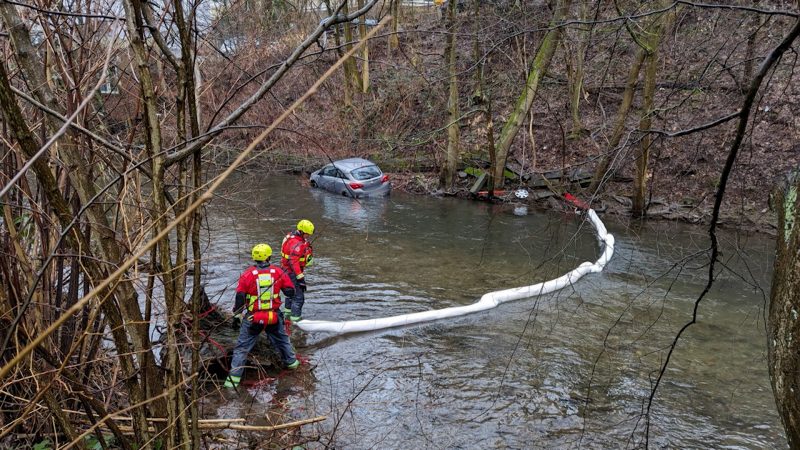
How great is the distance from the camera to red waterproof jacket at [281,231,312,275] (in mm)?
8234

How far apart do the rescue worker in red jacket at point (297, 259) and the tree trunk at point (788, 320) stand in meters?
6.54

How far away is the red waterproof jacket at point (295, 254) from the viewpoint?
8.23 metres

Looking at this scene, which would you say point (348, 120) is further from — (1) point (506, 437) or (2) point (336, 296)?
(1) point (506, 437)

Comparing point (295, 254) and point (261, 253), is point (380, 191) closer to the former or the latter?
point (295, 254)

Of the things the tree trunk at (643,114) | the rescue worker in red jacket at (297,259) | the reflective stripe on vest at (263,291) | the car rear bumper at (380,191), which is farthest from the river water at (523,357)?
the car rear bumper at (380,191)

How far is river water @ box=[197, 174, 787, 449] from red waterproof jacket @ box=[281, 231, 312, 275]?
2.82 feet

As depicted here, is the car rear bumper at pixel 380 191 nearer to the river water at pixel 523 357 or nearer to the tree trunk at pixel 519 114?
the tree trunk at pixel 519 114

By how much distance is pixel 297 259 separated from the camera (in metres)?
8.29

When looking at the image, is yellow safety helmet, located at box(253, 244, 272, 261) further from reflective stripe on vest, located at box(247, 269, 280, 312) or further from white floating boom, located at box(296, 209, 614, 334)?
white floating boom, located at box(296, 209, 614, 334)

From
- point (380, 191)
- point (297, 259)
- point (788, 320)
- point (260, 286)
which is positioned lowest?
point (380, 191)

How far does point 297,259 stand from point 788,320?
6.91m

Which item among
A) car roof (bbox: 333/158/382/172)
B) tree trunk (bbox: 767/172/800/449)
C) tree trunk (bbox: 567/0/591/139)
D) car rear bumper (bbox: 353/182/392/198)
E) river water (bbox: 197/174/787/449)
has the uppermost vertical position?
tree trunk (bbox: 567/0/591/139)

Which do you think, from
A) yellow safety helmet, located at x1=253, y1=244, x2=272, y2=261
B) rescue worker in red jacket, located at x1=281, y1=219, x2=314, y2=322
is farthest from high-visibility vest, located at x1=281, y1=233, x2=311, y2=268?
yellow safety helmet, located at x1=253, y1=244, x2=272, y2=261

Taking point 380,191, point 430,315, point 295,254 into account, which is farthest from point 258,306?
point 380,191
